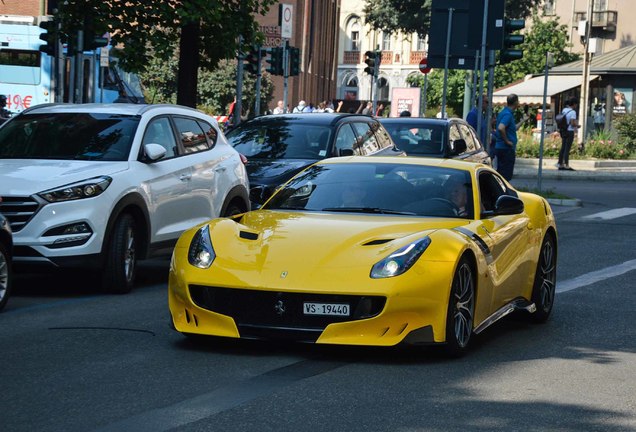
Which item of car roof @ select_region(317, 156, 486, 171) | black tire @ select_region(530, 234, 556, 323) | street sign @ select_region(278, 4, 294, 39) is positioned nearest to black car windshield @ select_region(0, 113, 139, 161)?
car roof @ select_region(317, 156, 486, 171)

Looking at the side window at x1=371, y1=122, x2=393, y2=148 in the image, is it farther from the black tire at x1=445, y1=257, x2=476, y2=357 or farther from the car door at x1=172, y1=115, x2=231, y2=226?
the black tire at x1=445, y1=257, x2=476, y2=357

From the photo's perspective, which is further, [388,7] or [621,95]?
[388,7]

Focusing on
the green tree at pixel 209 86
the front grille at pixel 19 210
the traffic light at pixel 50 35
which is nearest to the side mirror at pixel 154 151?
the front grille at pixel 19 210

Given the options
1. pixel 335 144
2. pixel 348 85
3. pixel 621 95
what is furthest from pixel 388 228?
pixel 348 85

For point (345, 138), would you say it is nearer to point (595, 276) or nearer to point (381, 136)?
point (381, 136)

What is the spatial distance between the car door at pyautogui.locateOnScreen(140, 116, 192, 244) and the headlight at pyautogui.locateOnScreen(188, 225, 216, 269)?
3.63 m

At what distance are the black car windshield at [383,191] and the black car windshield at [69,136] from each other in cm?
316

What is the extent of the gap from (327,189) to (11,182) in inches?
129

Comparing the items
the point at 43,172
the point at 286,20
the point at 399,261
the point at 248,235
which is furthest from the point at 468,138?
the point at 286,20

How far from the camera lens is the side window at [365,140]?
18.2 meters

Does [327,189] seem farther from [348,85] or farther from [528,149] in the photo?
[348,85]

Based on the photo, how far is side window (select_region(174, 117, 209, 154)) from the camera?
1366 cm

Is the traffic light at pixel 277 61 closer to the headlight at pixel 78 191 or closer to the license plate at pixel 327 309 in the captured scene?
the headlight at pixel 78 191

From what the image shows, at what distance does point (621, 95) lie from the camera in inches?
2180
